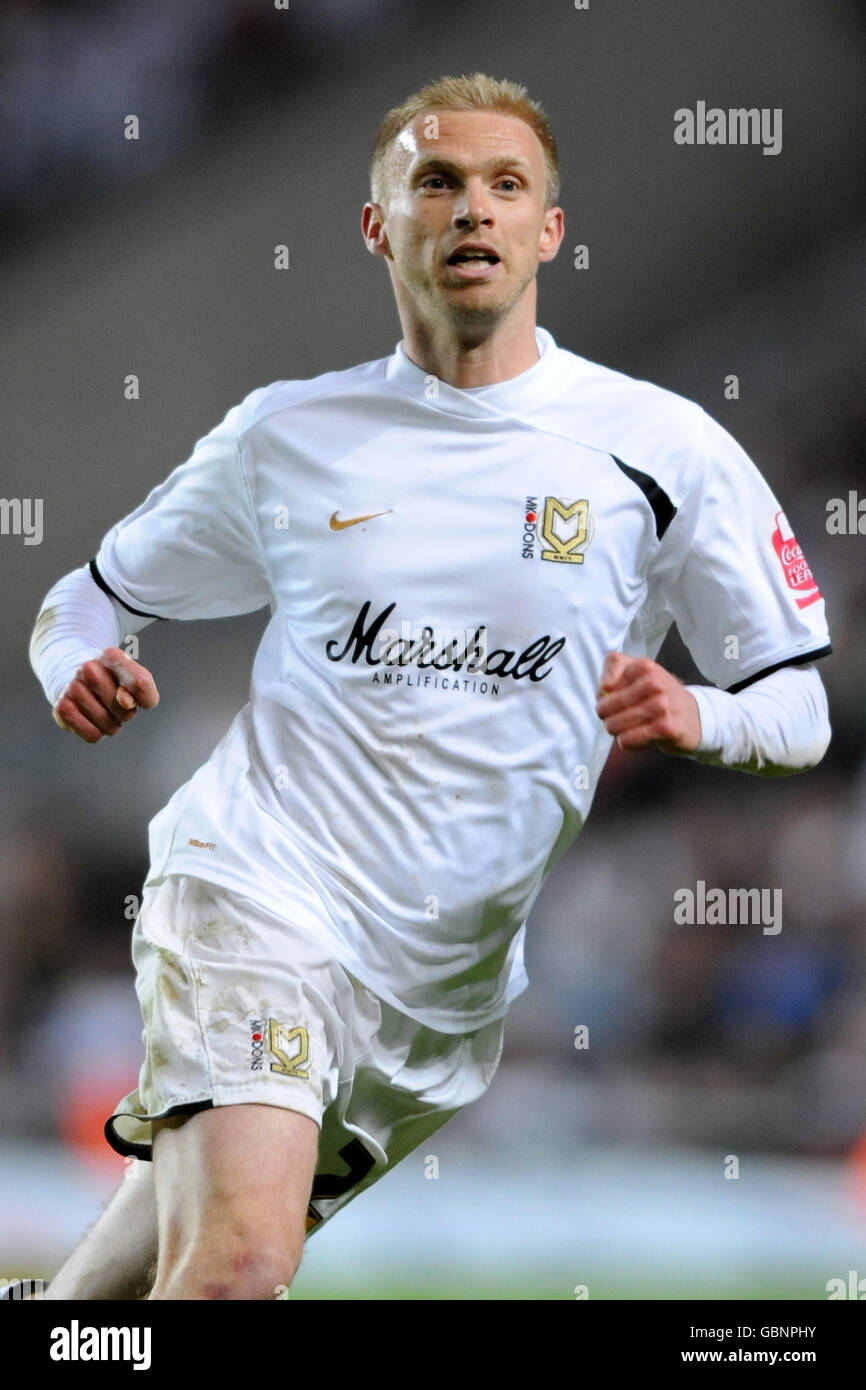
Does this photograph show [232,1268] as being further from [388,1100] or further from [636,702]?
[636,702]

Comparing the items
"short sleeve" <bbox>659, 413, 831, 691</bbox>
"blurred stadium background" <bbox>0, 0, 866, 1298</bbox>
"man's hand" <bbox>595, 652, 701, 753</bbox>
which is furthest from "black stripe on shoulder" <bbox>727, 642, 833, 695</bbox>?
"blurred stadium background" <bbox>0, 0, 866, 1298</bbox>

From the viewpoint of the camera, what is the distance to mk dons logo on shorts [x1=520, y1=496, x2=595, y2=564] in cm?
332

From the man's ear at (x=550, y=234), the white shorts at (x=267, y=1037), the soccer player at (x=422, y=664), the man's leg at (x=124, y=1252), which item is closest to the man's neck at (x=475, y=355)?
the soccer player at (x=422, y=664)

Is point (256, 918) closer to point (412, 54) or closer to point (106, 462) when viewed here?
point (106, 462)

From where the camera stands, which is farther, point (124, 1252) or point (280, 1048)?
point (124, 1252)

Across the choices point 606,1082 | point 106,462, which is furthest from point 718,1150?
point 106,462

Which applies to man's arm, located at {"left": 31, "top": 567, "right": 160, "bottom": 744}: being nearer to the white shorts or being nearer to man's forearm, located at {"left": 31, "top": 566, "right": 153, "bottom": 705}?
man's forearm, located at {"left": 31, "top": 566, "right": 153, "bottom": 705}

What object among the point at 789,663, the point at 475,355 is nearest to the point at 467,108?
the point at 475,355

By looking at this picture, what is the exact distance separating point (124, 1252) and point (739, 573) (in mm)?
1784

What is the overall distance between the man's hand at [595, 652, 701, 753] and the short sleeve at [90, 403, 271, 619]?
3.32 ft

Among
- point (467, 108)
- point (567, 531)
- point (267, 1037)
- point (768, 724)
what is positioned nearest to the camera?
point (267, 1037)

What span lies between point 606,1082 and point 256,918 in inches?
74.1

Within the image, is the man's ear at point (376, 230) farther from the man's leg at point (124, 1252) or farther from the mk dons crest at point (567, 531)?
the man's leg at point (124, 1252)

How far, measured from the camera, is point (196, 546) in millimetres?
3674
